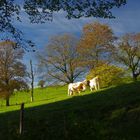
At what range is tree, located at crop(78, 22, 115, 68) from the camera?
245 ft

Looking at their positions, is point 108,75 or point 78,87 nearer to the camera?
point 78,87

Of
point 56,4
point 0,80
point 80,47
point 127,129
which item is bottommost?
point 127,129

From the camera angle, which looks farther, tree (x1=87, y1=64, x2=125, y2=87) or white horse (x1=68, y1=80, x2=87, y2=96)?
tree (x1=87, y1=64, x2=125, y2=87)

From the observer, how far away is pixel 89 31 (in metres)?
77.0

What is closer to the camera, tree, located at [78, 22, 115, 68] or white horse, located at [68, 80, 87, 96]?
white horse, located at [68, 80, 87, 96]

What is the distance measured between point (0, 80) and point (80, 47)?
15530 millimetres

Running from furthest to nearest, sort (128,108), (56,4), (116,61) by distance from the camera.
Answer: (116,61) < (128,108) < (56,4)

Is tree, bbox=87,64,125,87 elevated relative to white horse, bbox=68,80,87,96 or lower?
elevated

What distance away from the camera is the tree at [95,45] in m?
74.8

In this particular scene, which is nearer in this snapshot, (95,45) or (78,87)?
(78,87)

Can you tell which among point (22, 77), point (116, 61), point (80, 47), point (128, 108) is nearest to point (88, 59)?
point (80, 47)

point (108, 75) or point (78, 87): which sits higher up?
point (108, 75)

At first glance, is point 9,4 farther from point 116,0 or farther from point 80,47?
point 80,47

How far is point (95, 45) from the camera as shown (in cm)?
7512
